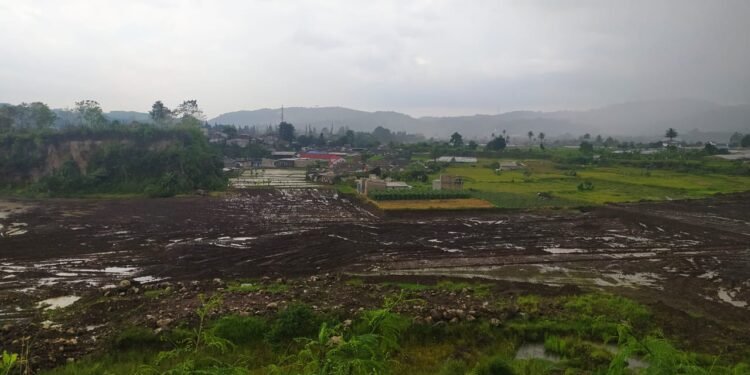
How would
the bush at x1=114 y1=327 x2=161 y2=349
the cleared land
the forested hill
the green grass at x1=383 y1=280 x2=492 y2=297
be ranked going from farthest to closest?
the forested hill, the cleared land, the green grass at x1=383 y1=280 x2=492 y2=297, the bush at x1=114 y1=327 x2=161 y2=349

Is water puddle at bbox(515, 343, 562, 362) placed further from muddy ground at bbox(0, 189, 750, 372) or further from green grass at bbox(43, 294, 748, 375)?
muddy ground at bbox(0, 189, 750, 372)

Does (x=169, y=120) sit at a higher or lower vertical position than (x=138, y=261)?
higher

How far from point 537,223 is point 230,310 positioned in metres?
18.4

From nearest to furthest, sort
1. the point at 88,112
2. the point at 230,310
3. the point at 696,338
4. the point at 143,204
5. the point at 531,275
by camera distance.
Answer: the point at 696,338, the point at 230,310, the point at 531,275, the point at 143,204, the point at 88,112

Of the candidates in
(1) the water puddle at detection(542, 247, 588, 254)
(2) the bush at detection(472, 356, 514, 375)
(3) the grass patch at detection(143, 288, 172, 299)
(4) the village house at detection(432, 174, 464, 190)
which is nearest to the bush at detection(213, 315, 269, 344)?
(3) the grass patch at detection(143, 288, 172, 299)

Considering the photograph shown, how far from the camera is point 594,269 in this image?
17.1 m

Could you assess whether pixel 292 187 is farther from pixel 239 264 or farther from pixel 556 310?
pixel 556 310

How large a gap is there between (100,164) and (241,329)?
34238 mm

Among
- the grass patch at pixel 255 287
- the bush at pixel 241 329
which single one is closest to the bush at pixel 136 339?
the bush at pixel 241 329

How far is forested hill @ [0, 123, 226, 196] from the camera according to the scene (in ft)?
117

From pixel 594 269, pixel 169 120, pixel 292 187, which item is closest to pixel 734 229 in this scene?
pixel 594 269

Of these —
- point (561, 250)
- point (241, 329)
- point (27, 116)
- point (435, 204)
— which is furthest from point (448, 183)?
point (27, 116)

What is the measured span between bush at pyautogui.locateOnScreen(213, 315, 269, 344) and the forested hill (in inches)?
1034

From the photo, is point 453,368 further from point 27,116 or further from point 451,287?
point 27,116
